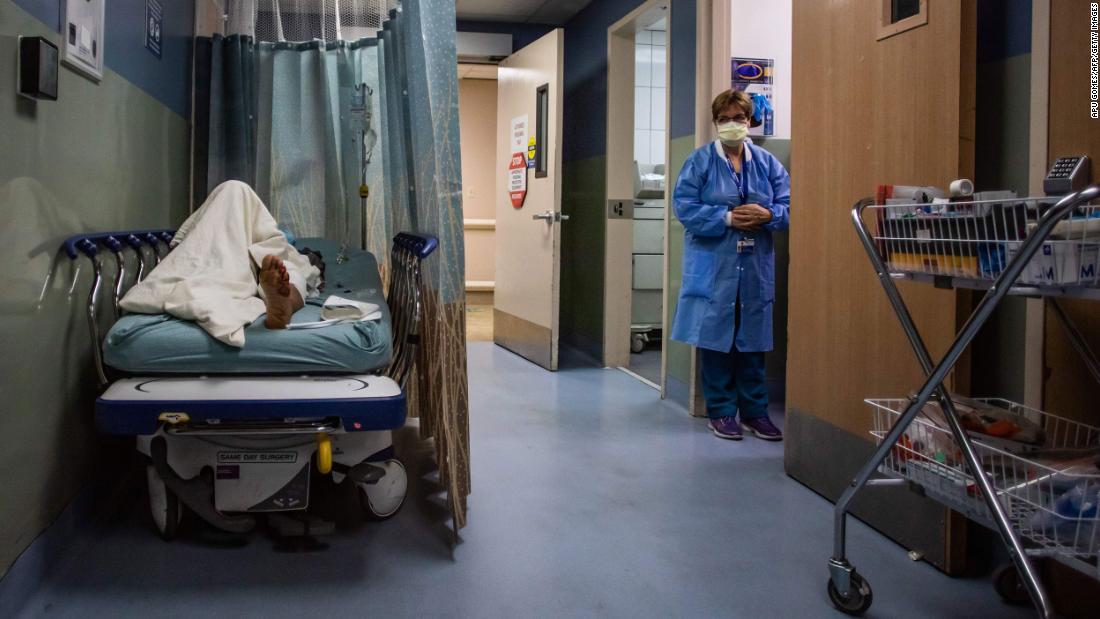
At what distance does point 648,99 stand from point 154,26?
13.9ft

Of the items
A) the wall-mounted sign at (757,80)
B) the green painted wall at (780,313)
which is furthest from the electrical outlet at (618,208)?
the wall-mounted sign at (757,80)

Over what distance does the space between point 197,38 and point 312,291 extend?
4.34ft

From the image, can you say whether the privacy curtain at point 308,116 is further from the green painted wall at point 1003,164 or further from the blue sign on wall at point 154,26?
the green painted wall at point 1003,164

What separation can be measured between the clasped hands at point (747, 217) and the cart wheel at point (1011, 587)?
174 centimetres

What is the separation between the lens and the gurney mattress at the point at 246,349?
2086 millimetres

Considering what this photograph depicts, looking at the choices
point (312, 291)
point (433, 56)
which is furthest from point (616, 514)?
point (433, 56)

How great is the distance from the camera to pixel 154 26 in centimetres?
288

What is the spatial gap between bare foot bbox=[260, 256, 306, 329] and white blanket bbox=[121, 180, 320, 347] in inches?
2.8

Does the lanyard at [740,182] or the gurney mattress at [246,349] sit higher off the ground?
the lanyard at [740,182]

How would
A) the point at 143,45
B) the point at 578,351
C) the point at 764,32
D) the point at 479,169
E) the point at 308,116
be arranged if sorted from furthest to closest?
1. the point at 479,169
2. the point at 578,351
3. the point at 764,32
4. the point at 308,116
5. the point at 143,45

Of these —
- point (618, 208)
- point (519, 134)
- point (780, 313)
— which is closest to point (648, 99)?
point (519, 134)

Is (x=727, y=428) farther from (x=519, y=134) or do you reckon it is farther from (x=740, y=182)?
(x=519, y=134)

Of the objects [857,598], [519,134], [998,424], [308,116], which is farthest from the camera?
[519,134]

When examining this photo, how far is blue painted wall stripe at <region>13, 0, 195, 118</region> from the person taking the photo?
2000 mm
